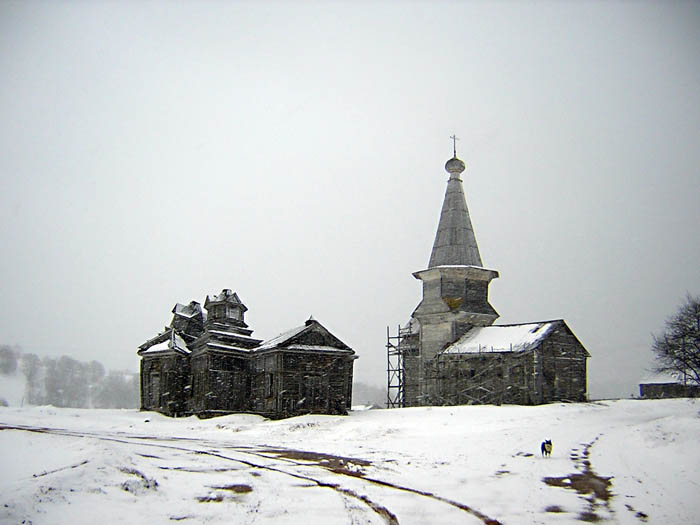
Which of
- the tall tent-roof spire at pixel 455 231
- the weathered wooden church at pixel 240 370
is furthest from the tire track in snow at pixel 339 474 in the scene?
the tall tent-roof spire at pixel 455 231

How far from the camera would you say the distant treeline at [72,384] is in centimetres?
7100

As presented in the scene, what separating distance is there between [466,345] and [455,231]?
995cm

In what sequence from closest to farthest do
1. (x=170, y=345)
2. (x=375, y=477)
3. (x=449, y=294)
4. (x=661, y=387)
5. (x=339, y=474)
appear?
1. (x=375, y=477)
2. (x=339, y=474)
3. (x=170, y=345)
4. (x=449, y=294)
5. (x=661, y=387)

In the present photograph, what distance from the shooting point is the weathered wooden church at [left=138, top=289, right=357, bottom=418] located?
3716 centimetres

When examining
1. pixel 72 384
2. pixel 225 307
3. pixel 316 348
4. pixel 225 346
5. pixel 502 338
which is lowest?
pixel 72 384

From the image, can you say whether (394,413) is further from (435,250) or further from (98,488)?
(98,488)

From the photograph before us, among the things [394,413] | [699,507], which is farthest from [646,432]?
[394,413]

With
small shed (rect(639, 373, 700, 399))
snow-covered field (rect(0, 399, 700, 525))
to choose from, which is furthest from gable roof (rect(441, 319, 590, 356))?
small shed (rect(639, 373, 700, 399))

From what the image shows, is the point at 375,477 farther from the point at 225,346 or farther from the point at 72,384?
the point at 72,384

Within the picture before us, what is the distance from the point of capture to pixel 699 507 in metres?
11.4

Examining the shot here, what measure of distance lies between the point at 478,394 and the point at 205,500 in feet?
100.0

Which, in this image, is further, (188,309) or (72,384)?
(72,384)

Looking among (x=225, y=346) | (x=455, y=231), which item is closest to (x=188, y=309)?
(x=225, y=346)

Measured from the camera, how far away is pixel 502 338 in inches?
1576
